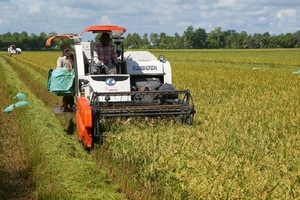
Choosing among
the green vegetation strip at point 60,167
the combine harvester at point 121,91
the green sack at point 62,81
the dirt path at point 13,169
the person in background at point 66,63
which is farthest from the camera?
the person in background at point 66,63

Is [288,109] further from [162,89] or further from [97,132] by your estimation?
[97,132]

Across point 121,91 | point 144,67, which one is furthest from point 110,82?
point 144,67

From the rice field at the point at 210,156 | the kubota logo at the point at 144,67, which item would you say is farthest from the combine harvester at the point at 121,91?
the rice field at the point at 210,156

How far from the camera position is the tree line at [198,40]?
430 ft

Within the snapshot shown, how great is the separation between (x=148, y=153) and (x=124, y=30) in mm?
3628

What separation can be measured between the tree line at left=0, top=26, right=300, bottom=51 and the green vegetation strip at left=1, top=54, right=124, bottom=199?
11984 cm

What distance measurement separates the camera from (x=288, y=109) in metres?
11.6

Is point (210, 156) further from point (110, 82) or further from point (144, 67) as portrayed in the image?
point (144, 67)

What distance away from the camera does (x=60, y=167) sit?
718 cm

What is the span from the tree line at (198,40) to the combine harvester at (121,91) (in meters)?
119

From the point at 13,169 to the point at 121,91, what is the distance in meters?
2.81

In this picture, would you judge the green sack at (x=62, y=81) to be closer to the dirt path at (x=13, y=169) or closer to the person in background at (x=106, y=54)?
the person in background at (x=106, y=54)

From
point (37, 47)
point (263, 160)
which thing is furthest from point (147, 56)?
point (37, 47)

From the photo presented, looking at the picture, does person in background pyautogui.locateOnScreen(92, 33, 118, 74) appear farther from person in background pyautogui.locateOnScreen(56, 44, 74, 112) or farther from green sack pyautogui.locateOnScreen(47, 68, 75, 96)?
person in background pyautogui.locateOnScreen(56, 44, 74, 112)
